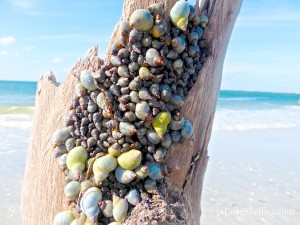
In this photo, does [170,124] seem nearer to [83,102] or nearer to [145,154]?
[145,154]

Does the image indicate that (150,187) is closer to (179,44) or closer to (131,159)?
(131,159)

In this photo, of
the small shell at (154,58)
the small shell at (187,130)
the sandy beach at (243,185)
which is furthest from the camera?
the sandy beach at (243,185)

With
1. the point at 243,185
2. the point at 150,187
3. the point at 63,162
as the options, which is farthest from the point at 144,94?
the point at 243,185

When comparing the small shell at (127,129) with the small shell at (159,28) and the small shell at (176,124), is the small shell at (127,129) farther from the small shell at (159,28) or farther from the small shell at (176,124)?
the small shell at (159,28)

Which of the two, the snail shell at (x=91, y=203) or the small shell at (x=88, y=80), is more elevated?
the small shell at (x=88, y=80)

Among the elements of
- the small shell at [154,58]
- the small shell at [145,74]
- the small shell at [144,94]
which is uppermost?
the small shell at [154,58]

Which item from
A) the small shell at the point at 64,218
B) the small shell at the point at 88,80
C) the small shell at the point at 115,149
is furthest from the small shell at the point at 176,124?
the small shell at the point at 64,218

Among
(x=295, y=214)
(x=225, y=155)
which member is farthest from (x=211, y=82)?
(x=225, y=155)

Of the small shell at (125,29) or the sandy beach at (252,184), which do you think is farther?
the sandy beach at (252,184)
